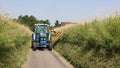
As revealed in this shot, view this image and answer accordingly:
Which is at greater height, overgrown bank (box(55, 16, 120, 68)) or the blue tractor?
overgrown bank (box(55, 16, 120, 68))

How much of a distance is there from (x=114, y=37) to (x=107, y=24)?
1.69 metres

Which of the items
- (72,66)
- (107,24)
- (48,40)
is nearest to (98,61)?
(107,24)

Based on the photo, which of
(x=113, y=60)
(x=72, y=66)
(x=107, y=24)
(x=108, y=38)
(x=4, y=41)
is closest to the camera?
(x=4, y=41)

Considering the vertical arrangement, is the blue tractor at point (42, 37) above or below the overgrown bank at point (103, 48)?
below

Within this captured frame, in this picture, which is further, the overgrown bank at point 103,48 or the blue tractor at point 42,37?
the blue tractor at point 42,37

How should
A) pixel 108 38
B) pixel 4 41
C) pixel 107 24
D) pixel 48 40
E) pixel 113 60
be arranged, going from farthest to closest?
pixel 48 40 → pixel 107 24 → pixel 108 38 → pixel 113 60 → pixel 4 41

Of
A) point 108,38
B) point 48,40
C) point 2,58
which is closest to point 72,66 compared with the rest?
point 108,38

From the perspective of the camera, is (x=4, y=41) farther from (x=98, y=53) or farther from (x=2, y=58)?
(x=98, y=53)

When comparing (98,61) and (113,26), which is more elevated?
(113,26)

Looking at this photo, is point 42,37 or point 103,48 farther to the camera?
point 42,37

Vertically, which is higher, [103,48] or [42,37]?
[103,48]

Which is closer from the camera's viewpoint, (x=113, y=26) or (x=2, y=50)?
(x=2, y=50)

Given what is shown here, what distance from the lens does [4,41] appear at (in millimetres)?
11500

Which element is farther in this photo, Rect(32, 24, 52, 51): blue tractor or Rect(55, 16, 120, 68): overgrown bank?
Rect(32, 24, 52, 51): blue tractor
